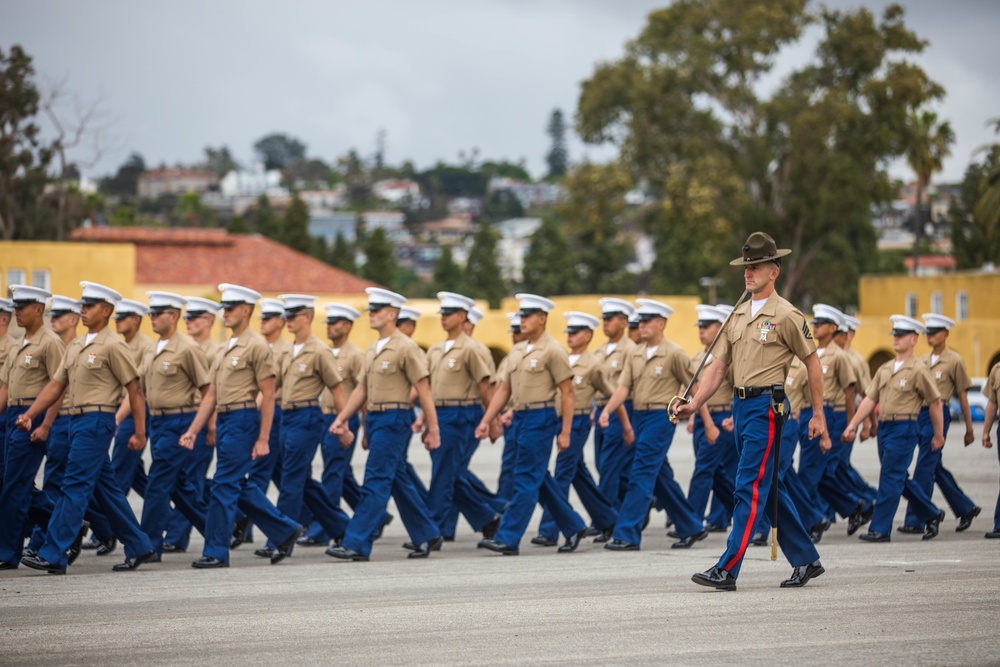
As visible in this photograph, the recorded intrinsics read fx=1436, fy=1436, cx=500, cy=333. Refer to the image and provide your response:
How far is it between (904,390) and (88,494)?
7.55 m

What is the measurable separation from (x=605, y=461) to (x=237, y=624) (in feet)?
21.0

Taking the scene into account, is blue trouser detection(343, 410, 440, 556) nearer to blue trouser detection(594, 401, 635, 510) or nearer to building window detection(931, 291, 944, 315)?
blue trouser detection(594, 401, 635, 510)

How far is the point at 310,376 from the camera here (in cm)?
1254

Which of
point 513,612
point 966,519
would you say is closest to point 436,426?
point 513,612

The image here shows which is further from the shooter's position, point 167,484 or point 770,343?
point 167,484

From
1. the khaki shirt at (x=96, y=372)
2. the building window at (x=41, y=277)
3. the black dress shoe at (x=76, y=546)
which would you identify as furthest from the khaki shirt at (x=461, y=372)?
the building window at (x=41, y=277)

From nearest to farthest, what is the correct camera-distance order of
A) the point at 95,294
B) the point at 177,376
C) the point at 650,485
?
the point at 95,294
the point at 177,376
the point at 650,485

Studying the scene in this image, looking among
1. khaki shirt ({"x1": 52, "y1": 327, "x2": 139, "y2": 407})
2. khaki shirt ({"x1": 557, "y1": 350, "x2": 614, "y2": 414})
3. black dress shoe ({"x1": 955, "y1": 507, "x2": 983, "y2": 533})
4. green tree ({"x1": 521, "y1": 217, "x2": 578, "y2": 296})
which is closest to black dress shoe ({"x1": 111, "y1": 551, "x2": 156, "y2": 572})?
khaki shirt ({"x1": 52, "y1": 327, "x2": 139, "y2": 407})

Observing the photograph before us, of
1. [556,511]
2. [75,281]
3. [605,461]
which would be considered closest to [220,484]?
[556,511]

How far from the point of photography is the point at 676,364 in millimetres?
13320

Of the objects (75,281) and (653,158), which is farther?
(653,158)

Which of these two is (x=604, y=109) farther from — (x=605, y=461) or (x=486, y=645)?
(x=486, y=645)

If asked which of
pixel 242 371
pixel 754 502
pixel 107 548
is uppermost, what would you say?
pixel 242 371

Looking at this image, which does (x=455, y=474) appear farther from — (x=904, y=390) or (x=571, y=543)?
(x=904, y=390)
